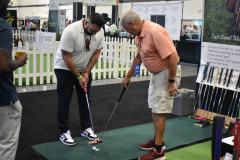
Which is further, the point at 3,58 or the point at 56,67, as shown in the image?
the point at 56,67

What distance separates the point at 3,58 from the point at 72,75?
1.63 meters

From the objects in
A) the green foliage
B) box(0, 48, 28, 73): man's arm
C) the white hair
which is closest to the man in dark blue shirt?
box(0, 48, 28, 73): man's arm

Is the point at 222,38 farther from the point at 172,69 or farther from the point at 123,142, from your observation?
the point at 123,142

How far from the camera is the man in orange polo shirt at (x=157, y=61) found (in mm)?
3061

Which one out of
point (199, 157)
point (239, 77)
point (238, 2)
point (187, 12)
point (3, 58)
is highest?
point (187, 12)

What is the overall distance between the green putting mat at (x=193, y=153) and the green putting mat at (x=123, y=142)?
171 millimetres

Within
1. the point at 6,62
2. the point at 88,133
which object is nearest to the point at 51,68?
the point at 88,133

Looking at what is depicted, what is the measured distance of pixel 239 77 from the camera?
455 cm

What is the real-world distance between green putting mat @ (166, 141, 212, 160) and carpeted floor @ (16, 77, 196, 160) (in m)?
1.16

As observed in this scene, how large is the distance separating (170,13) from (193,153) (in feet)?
28.3

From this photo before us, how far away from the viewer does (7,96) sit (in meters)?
2.22

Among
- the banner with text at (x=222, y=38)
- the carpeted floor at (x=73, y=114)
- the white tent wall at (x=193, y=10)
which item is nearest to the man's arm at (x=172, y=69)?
the carpeted floor at (x=73, y=114)

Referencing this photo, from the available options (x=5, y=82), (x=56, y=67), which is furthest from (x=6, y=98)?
(x=56, y=67)

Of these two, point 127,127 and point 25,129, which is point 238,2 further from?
point 25,129
